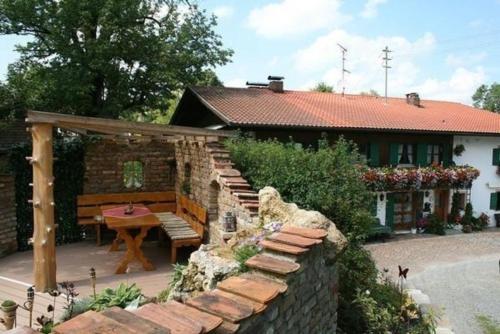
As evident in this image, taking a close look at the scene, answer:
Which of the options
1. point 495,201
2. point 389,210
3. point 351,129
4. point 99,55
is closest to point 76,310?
point 99,55

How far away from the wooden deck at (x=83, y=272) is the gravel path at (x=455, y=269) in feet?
17.5

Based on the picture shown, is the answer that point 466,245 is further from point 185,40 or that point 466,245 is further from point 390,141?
point 185,40

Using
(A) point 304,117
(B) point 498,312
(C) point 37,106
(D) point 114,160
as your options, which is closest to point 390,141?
(A) point 304,117

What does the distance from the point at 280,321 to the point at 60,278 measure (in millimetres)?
5184

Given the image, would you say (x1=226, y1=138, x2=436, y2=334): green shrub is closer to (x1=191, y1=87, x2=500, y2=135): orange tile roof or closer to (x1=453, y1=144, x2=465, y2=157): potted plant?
(x1=191, y1=87, x2=500, y2=135): orange tile roof

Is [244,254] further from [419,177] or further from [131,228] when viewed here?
[419,177]

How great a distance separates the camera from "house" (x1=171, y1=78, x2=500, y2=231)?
46.2 ft

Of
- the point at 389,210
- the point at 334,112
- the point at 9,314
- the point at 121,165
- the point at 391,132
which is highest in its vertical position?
the point at 334,112

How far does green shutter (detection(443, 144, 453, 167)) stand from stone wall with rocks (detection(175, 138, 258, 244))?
1222 cm

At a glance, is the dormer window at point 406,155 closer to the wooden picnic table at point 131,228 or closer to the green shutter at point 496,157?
the green shutter at point 496,157

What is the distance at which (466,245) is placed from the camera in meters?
14.6

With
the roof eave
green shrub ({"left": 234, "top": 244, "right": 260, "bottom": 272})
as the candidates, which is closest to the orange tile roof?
the roof eave

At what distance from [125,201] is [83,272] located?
3098 mm

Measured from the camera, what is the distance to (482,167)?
1834 centimetres
